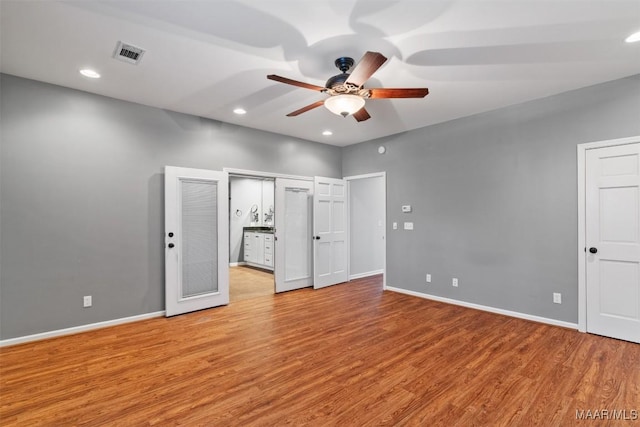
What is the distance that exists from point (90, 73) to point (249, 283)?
4162 mm

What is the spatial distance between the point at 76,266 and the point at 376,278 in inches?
200

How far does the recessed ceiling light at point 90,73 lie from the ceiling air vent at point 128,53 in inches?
20.7

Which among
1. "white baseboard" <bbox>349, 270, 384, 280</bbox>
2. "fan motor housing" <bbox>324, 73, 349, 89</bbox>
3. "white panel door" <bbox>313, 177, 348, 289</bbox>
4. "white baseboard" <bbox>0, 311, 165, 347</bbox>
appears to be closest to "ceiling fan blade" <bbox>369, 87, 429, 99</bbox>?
"fan motor housing" <bbox>324, 73, 349, 89</bbox>

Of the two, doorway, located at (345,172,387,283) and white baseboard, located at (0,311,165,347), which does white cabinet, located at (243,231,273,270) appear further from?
white baseboard, located at (0,311,165,347)

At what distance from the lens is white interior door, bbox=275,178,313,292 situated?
520cm

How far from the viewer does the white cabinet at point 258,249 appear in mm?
7098

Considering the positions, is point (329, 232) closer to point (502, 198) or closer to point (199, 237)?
point (199, 237)

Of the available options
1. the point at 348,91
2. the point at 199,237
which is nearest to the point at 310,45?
the point at 348,91

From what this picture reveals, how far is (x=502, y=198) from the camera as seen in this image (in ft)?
13.3

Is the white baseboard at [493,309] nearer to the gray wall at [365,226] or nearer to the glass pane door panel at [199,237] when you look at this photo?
the gray wall at [365,226]

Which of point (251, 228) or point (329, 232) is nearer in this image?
point (329, 232)

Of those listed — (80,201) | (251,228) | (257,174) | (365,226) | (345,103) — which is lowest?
(251,228)

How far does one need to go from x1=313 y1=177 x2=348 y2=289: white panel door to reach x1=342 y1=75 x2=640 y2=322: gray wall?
1025 mm

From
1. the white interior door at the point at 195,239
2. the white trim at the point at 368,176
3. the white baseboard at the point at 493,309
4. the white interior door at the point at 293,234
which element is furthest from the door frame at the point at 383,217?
the white interior door at the point at 195,239
